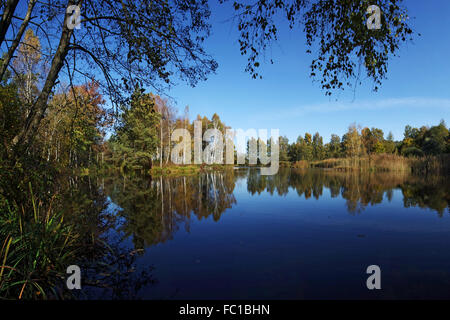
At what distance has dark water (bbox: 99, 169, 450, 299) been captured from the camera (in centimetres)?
321

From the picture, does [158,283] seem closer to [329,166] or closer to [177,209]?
[177,209]

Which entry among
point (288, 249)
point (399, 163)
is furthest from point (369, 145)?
point (288, 249)

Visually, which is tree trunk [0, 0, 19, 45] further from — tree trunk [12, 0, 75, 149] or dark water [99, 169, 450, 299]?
dark water [99, 169, 450, 299]

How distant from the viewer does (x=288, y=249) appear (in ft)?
15.6

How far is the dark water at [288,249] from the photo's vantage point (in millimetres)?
3212

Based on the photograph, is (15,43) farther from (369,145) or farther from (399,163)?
(369,145)

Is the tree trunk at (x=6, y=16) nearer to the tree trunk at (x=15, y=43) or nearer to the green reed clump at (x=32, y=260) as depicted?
the tree trunk at (x=15, y=43)

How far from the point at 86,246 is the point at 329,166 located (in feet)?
158

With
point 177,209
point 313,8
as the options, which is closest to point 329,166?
point 177,209

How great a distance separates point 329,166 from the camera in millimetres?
46406

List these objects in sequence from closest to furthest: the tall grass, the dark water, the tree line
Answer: the dark water
the tall grass
the tree line
